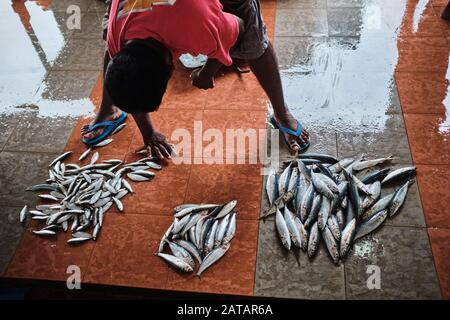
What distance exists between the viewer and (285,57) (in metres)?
3.80

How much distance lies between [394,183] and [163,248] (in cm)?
158

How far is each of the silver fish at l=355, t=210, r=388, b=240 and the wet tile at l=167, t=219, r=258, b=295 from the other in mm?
639

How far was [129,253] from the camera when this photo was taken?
2.53 m

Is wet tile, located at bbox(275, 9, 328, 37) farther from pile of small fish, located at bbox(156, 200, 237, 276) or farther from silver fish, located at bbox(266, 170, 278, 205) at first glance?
pile of small fish, located at bbox(156, 200, 237, 276)

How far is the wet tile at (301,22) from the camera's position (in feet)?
13.3

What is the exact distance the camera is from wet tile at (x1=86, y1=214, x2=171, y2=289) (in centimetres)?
241

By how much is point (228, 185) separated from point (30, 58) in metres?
2.72

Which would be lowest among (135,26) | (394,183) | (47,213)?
(394,183)

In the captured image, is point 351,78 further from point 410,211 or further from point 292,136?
point 410,211

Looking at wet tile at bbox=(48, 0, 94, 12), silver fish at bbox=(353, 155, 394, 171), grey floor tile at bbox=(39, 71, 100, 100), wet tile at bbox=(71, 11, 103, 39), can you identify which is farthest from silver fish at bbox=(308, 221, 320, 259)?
wet tile at bbox=(48, 0, 94, 12)

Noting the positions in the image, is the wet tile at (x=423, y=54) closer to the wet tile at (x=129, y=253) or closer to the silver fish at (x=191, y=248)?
the silver fish at (x=191, y=248)
